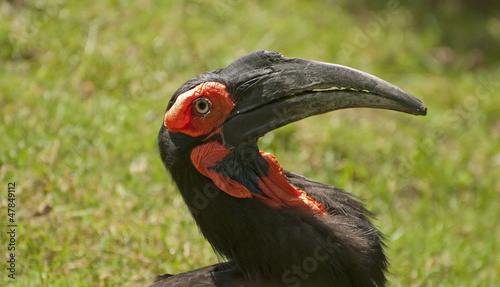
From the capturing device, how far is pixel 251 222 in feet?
8.47

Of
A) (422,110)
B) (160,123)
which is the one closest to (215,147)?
(422,110)

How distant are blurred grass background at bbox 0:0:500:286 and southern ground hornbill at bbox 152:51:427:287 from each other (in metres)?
0.94

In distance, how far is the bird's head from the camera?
247 cm

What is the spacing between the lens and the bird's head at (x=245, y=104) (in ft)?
8.12

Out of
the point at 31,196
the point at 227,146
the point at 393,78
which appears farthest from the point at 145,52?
the point at 227,146

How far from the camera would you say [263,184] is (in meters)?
2.68

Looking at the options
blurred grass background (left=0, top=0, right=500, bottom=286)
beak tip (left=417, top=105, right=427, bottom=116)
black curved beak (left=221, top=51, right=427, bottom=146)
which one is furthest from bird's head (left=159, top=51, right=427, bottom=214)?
blurred grass background (left=0, top=0, right=500, bottom=286)

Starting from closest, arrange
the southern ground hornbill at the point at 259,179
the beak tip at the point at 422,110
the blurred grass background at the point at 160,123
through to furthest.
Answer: the beak tip at the point at 422,110 < the southern ground hornbill at the point at 259,179 < the blurred grass background at the point at 160,123

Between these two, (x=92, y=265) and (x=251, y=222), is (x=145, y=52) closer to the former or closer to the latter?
(x=92, y=265)

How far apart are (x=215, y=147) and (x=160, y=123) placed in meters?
2.14

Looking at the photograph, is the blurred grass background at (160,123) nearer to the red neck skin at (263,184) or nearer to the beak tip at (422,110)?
the red neck skin at (263,184)

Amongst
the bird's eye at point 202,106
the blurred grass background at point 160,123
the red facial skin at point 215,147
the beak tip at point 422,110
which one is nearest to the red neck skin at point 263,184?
the red facial skin at point 215,147

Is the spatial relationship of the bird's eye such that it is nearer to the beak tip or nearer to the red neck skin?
the red neck skin

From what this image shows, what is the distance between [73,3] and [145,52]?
0.91 meters
